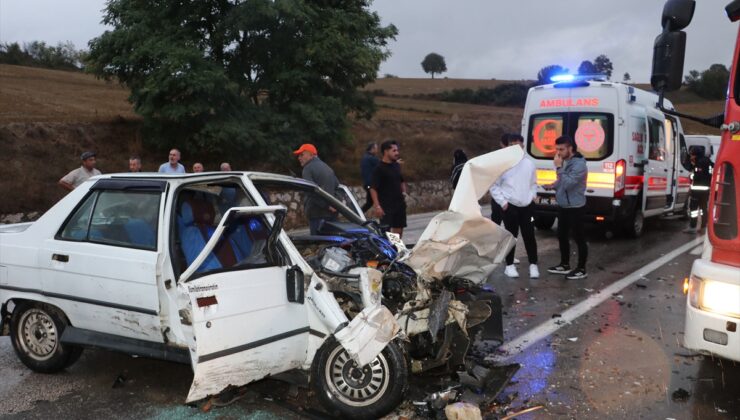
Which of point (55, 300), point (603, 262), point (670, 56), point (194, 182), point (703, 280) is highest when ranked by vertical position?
point (670, 56)

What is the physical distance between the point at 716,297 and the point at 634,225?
24.8 ft

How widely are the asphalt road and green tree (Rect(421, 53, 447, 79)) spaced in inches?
4271

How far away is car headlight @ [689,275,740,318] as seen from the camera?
3262mm

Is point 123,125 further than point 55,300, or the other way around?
point 123,125

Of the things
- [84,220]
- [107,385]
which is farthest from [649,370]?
[84,220]

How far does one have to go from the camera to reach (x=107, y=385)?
4109mm

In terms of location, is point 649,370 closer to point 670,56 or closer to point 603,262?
point 670,56

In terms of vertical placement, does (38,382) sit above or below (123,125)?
below

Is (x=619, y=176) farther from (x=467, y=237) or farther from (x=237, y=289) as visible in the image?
(x=237, y=289)

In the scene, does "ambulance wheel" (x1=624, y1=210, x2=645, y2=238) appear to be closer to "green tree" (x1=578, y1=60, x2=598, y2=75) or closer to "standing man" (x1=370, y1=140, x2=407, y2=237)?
"green tree" (x1=578, y1=60, x2=598, y2=75)

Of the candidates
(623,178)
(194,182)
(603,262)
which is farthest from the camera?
(623,178)

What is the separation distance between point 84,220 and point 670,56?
4289 millimetres

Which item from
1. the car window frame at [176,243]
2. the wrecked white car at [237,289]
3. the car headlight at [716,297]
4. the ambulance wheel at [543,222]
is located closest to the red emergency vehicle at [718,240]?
the car headlight at [716,297]

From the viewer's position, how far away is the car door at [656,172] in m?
10.4
